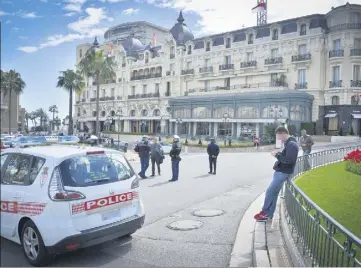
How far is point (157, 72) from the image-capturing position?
210 ft

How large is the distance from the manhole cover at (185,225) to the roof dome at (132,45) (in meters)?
65.7

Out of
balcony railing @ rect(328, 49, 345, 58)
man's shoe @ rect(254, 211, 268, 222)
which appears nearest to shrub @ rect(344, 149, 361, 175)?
man's shoe @ rect(254, 211, 268, 222)

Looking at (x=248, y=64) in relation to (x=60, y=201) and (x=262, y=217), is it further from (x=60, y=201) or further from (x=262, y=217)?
(x=60, y=201)

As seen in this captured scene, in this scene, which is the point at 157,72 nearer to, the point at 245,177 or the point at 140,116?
the point at 140,116

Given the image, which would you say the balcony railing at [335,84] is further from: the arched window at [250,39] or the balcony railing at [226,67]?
the balcony railing at [226,67]

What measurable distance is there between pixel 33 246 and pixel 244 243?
324cm

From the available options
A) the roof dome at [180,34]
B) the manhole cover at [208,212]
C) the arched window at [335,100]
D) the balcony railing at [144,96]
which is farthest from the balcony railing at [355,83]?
A: the manhole cover at [208,212]

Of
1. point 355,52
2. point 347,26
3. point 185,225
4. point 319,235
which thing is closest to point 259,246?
point 319,235

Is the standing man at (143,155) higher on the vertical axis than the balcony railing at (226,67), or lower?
lower

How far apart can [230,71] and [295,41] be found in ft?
33.7

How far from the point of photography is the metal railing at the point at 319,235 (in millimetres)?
3492

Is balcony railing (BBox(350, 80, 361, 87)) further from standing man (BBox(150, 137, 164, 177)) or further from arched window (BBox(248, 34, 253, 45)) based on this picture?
standing man (BBox(150, 137, 164, 177))

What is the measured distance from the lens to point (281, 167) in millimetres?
6516

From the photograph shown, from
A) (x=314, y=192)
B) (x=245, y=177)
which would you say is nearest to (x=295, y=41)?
(x=245, y=177)
